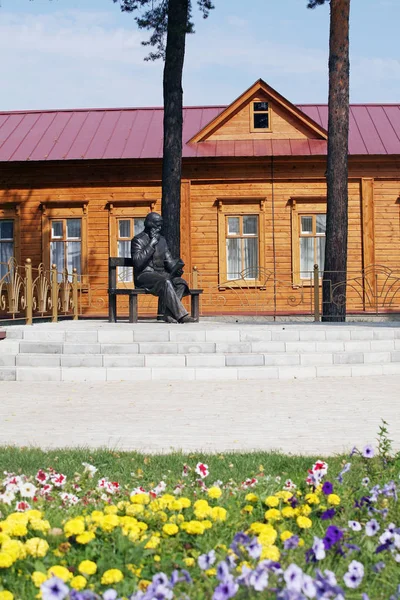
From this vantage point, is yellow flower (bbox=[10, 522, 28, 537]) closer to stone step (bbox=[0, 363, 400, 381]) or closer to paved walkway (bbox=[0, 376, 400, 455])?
paved walkway (bbox=[0, 376, 400, 455])

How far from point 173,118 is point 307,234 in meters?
6.44

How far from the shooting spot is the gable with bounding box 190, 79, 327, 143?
74.6 ft

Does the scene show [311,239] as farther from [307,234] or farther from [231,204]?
[231,204]

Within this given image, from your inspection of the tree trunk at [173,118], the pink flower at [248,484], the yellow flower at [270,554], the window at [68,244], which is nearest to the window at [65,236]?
the window at [68,244]

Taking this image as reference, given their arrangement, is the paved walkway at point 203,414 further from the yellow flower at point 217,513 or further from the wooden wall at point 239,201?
the wooden wall at point 239,201

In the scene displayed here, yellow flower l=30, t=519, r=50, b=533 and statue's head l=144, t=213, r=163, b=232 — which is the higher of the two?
statue's head l=144, t=213, r=163, b=232

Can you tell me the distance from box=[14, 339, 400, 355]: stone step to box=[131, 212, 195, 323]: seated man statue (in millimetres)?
2305

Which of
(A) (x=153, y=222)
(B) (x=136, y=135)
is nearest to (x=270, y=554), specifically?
(A) (x=153, y=222)

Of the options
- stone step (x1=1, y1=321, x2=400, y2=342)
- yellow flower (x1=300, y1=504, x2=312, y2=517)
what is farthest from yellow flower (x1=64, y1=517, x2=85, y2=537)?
stone step (x1=1, y1=321, x2=400, y2=342)

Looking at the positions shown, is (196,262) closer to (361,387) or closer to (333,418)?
(361,387)

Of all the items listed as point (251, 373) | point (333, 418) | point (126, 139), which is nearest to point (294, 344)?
point (251, 373)

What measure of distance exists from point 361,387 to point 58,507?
6.41 meters

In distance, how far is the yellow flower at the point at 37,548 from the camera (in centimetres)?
286

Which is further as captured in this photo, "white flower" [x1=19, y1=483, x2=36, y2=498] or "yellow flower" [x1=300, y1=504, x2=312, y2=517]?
"white flower" [x1=19, y1=483, x2=36, y2=498]
